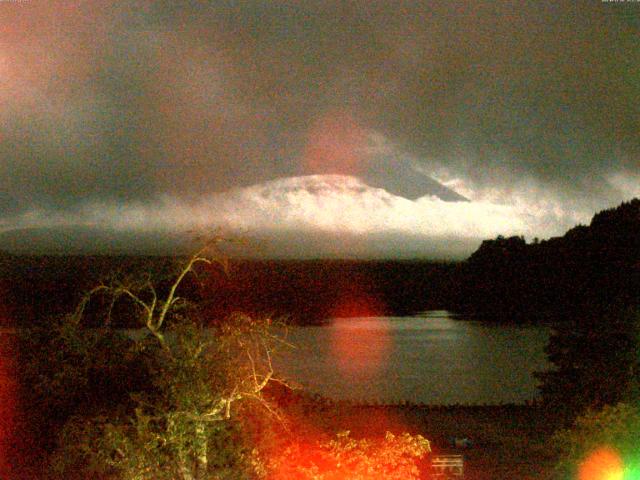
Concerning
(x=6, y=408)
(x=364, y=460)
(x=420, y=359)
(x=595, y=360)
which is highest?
(x=595, y=360)

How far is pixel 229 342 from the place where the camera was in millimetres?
8523

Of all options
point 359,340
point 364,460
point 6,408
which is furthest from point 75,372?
point 359,340

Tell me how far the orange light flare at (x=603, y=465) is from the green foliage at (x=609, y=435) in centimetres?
3

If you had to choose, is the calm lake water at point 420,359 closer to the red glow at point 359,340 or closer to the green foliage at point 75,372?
the red glow at point 359,340

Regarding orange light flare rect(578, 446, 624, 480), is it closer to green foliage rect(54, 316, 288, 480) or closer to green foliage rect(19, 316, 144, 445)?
green foliage rect(54, 316, 288, 480)

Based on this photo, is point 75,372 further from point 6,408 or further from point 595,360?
point 595,360

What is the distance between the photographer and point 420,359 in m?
41.4

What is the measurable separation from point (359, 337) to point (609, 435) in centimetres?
3928

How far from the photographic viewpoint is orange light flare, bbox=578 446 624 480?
8.84 meters

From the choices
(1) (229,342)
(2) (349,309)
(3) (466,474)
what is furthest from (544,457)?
(2) (349,309)

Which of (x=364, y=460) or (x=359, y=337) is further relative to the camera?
(x=359, y=337)

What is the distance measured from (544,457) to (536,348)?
29913 mm

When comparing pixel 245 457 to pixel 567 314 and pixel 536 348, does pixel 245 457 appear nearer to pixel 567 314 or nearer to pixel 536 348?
pixel 567 314

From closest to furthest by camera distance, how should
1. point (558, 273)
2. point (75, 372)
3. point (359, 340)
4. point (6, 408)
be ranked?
point (75, 372), point (6, 408), point (558, 273), point (359, 340)
